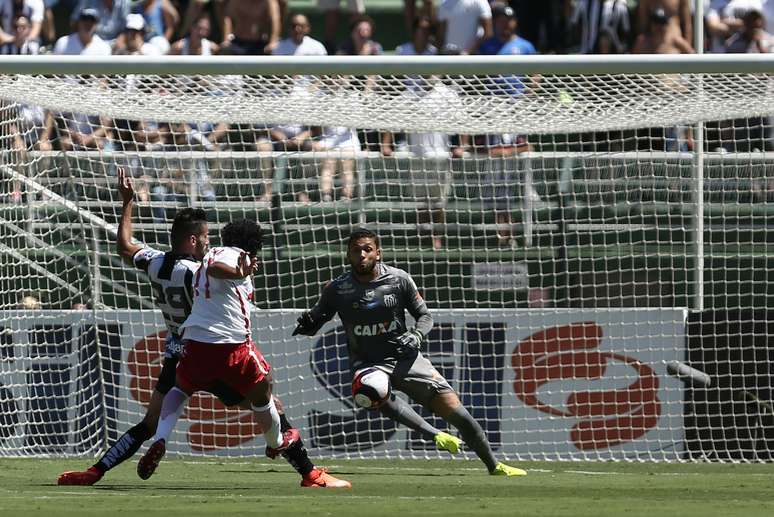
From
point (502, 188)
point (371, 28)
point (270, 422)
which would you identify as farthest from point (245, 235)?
point (371, 28)

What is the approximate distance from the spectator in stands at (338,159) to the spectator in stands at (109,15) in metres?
3.77

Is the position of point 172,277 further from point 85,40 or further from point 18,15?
point 18,15

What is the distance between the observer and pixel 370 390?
9180 millimetres

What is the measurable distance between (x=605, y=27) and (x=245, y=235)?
7660mm

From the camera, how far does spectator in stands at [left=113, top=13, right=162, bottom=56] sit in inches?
565

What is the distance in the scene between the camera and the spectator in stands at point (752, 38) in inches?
531

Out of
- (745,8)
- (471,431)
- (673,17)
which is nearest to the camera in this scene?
(471,431)

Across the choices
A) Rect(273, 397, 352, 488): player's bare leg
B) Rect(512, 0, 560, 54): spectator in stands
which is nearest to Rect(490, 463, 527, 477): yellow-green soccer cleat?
Rect(273, 397, 352, 488): player's bare leg

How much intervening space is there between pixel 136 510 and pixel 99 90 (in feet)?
14.5

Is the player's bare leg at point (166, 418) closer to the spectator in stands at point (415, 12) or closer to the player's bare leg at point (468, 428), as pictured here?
the player's bare leg at point (468, 428)

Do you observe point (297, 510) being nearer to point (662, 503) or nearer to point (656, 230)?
point (662, 503)

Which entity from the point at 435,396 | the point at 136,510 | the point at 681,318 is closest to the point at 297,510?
the point at 136,510

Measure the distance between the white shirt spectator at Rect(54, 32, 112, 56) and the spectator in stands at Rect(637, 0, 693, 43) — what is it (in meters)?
5.66

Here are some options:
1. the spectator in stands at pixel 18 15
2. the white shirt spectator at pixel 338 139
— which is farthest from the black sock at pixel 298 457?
the spectator in stands at pixel 18 15
